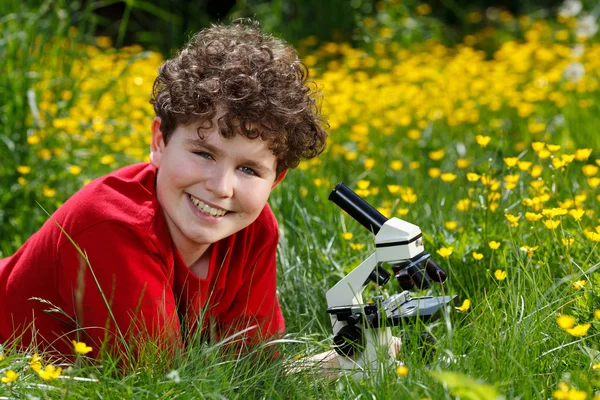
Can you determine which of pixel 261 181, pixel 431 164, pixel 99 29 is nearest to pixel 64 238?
pixel 261 181

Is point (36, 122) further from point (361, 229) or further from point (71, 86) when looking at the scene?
point (361, 229)

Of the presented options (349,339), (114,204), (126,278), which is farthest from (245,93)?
(349,339)

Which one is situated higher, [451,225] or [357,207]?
[357,207]

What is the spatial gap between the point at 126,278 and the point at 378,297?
64 centimetres

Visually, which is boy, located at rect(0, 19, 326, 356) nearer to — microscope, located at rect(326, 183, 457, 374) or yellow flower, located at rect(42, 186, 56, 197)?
microscope, located at rect(326, 183, 457, 374)

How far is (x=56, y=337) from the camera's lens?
241 centimetres

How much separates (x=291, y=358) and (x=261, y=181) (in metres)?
0.47

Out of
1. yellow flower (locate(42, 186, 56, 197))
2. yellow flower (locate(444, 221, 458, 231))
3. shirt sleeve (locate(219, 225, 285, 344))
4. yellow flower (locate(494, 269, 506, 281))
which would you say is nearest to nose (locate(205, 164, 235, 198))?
shirt sleeve (locate(219, 225, 285, 344))

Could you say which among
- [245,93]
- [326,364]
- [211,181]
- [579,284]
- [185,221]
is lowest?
[326,364]

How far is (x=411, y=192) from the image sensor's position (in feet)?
10.5

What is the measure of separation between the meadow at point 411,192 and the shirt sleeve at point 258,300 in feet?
0.34

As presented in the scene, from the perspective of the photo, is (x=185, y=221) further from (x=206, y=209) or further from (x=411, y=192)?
(x=411, y=192)

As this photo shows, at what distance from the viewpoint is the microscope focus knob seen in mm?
2254

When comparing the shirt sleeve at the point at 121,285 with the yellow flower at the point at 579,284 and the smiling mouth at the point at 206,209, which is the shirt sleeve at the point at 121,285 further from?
the yellow flower at the point at 579,284
